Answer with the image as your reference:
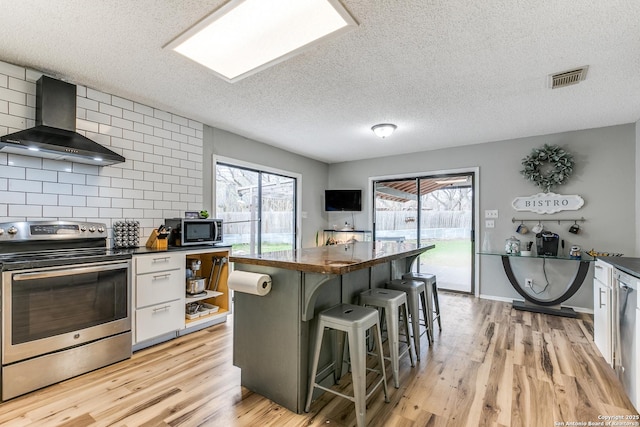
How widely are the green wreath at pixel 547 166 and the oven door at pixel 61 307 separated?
4.95 m

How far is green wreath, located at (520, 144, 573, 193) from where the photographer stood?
13.2 feet

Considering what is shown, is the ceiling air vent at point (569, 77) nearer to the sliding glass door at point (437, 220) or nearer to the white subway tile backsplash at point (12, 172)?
the sliding glass door at point (437, 220)

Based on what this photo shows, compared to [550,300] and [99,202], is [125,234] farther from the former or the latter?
[550,300]

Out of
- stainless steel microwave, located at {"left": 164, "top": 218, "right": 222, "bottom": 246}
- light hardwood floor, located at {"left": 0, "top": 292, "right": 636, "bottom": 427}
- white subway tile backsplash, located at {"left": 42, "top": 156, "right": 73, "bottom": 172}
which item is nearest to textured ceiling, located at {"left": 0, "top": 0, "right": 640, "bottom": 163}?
white subway tile backsplash, located at {"left": 42, "top": 156, "right": 73, "bottom": 172}

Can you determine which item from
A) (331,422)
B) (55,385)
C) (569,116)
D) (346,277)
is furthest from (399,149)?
(55,385)

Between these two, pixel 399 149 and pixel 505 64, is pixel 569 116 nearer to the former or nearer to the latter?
pixel 505 64

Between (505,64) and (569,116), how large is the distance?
1.86 metres

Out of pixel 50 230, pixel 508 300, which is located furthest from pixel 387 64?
pixel 508 300

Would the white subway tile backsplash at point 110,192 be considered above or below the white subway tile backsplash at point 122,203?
above

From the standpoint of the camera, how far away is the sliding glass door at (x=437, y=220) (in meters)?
4.94

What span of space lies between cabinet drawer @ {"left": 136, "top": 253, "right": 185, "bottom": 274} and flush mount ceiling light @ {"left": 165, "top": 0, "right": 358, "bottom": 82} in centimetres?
171

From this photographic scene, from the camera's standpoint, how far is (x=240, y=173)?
4543mm

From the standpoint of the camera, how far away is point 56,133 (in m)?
2.45

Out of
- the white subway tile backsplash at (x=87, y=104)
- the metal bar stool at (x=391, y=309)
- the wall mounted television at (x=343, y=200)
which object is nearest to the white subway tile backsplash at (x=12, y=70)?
the white subway tile backsplash at (x=87, y=104)
